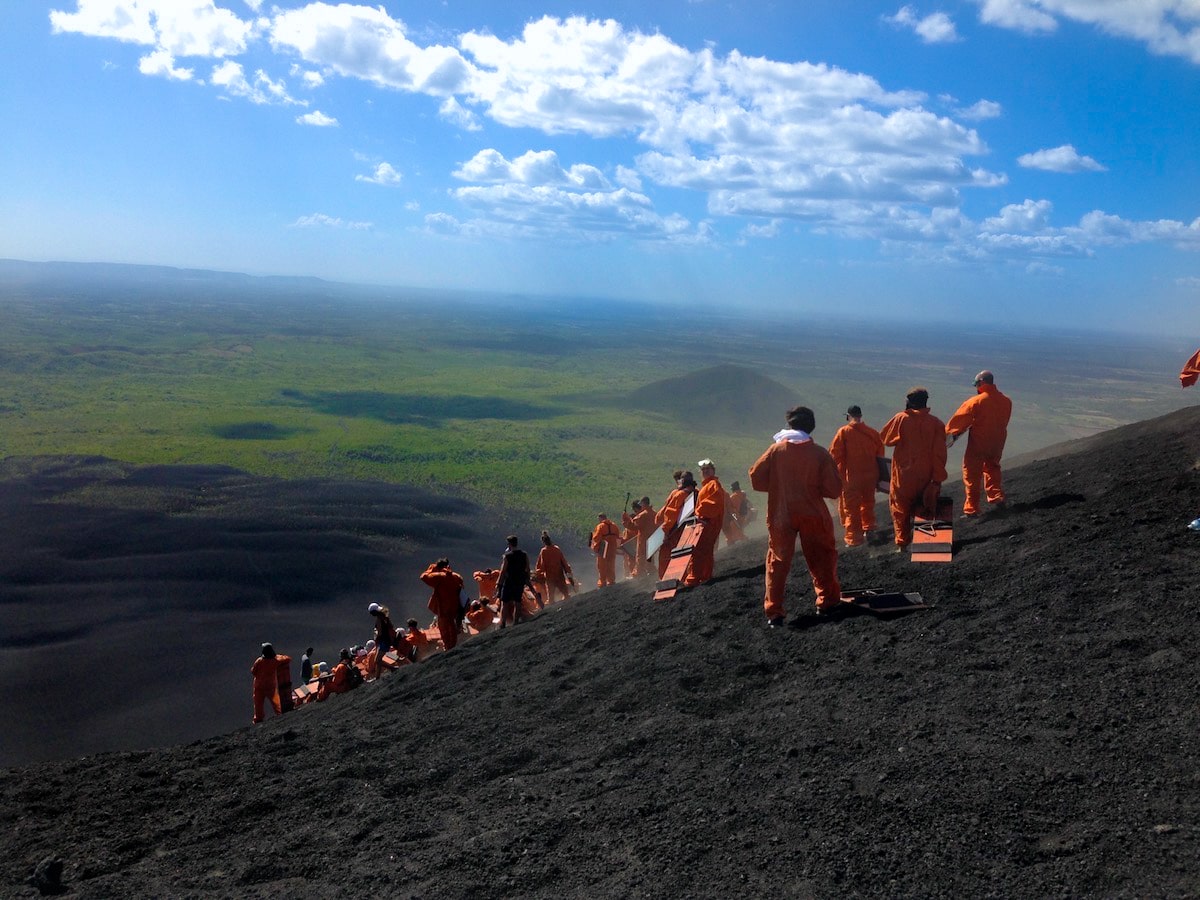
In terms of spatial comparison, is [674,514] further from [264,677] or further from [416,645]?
[264,677]

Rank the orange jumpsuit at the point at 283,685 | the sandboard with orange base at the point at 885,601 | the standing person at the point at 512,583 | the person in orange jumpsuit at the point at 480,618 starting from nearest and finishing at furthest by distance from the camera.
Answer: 1. the sandboard with orange base at the point at 885,601
2. the orange jumpsuit at the point at 283,685
3. the standing person at the point at 512,583
4. the person in orange jumpsuit at the point at 480,618

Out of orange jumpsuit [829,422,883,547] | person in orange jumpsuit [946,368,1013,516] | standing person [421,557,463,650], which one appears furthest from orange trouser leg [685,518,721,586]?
standing person [421,557,463,650]

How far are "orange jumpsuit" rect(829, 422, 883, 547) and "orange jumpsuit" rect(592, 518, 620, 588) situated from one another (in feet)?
20.0

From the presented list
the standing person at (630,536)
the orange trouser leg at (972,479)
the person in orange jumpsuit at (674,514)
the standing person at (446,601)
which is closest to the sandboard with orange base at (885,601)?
the orange trouser leg at (972,479)

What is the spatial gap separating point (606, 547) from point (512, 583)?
322 centimetres

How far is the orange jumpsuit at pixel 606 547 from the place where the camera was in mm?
16156

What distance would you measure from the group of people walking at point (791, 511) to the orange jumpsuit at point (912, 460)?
0.04 ft

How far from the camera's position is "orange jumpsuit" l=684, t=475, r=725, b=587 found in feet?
32.7

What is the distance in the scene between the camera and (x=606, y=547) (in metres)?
16.2

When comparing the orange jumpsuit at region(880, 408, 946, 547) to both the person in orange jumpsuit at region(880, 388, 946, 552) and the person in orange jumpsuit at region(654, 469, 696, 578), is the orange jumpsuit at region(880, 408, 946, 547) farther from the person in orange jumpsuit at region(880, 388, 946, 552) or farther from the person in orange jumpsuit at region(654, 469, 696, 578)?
the person in orange jumpsuit at region(654, 469, 696, 578)

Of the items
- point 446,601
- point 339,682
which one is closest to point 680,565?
point 446,601

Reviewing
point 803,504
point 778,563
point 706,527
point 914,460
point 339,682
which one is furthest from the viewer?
point 339,682

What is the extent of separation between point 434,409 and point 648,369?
4502cm

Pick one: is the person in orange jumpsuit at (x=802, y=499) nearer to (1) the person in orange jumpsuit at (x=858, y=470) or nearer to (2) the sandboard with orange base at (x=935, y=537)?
(2) the sandboard with orange base at (x=935, y=537)
